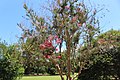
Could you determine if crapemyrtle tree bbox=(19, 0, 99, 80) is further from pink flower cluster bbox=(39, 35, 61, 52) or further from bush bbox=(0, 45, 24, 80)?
bush bbox=(0, 45, 24, 80)

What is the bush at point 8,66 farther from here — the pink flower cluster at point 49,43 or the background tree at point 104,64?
the pink flower cluster at point 49,43

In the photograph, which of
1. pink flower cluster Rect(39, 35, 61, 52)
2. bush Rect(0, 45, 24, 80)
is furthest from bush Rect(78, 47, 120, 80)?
bush Rect(0, 45, 24, 80)

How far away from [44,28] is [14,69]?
5351mm

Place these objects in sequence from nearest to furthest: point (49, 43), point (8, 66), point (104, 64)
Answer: point (49, 43), point (104, 64), point (8, 66)

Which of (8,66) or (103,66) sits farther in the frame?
(8,66)

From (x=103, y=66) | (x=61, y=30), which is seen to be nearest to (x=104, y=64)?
(x=103, y=66)

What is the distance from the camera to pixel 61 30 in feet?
38.5

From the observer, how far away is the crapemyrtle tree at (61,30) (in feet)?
38.0

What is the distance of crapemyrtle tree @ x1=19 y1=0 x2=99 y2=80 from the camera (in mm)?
11594

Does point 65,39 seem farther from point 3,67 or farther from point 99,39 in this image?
point 3,67

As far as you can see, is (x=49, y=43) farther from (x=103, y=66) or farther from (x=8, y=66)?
(x=8, y=66)

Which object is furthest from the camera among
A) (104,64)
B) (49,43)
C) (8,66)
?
(8,66)

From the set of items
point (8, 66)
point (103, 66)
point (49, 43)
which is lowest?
point (103, 66)

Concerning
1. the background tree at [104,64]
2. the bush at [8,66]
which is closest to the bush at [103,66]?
the background tree at [104,64]
